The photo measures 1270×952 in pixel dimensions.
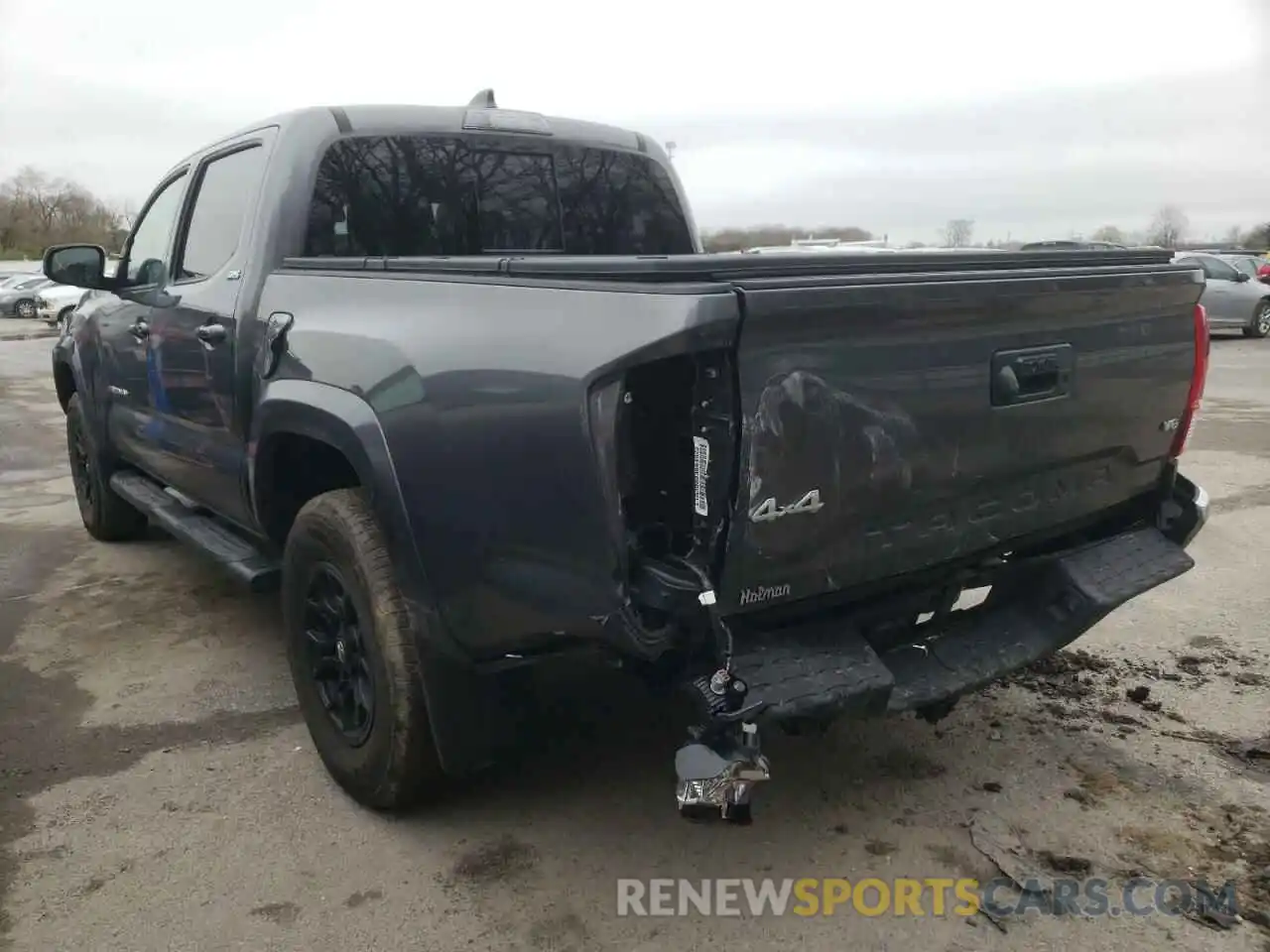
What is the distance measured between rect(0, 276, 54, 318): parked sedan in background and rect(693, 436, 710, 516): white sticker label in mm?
38201

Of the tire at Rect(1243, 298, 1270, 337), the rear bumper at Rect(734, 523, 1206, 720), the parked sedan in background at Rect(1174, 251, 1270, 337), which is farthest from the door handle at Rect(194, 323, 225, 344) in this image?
the tire at Rect(1243, 298, 1270, 337)

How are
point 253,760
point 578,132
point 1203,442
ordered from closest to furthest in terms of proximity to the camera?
point 253,760, point 578,132, point 1203,442

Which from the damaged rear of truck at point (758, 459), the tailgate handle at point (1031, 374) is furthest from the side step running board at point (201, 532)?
the tailgate handle at point (1031, 374)

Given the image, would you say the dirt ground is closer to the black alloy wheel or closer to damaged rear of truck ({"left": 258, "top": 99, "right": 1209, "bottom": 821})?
the black alloy wheel

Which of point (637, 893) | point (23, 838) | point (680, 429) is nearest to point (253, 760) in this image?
Answer: point (23, 838)

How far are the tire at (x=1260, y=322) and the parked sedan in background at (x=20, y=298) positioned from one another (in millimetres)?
34283

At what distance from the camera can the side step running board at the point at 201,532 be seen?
3.74m

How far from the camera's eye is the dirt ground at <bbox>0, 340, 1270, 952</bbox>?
2602 mm

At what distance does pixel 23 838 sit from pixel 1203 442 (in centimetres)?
909

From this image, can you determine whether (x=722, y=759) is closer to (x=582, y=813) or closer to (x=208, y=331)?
(x=582, y=813)

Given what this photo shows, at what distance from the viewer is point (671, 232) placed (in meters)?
4.61

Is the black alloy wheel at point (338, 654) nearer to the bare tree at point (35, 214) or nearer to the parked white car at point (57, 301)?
the parked white car at point (57, 301)

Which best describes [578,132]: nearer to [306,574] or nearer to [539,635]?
[306,574]

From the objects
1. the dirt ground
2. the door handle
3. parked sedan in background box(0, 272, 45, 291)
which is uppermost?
the door handle
